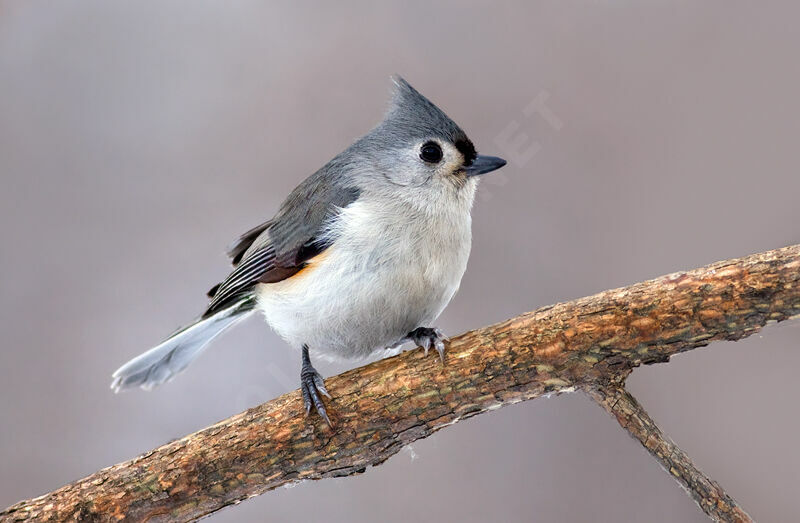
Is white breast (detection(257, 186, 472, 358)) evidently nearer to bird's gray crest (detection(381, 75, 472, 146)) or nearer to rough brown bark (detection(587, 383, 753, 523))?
bird's gray crest (detection(381, 75, 472, 146))

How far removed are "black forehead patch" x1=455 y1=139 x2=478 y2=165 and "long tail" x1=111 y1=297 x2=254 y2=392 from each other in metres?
0.74

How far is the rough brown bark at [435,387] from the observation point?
138 centimetres

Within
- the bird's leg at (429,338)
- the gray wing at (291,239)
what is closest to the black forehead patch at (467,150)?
the gray wing at (291,239)

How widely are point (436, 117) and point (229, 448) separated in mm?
935

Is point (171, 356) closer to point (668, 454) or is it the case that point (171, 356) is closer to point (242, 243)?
point (242, 243)

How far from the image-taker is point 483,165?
6.08 ft

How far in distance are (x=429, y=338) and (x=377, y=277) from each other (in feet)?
0.62

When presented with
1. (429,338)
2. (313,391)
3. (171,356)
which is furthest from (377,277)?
(171,356)

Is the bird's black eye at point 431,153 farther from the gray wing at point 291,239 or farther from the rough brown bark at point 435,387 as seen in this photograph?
the rough brown bark at point 435,387

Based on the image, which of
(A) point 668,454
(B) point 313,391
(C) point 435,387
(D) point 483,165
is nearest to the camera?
(A) point 668,454

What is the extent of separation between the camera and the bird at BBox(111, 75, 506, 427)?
1.73 metres

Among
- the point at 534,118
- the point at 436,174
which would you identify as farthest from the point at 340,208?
the point at 534,118

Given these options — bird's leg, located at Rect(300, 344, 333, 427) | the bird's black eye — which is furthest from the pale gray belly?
the bird's black eye

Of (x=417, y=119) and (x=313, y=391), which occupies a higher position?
(x=417, y=119)
